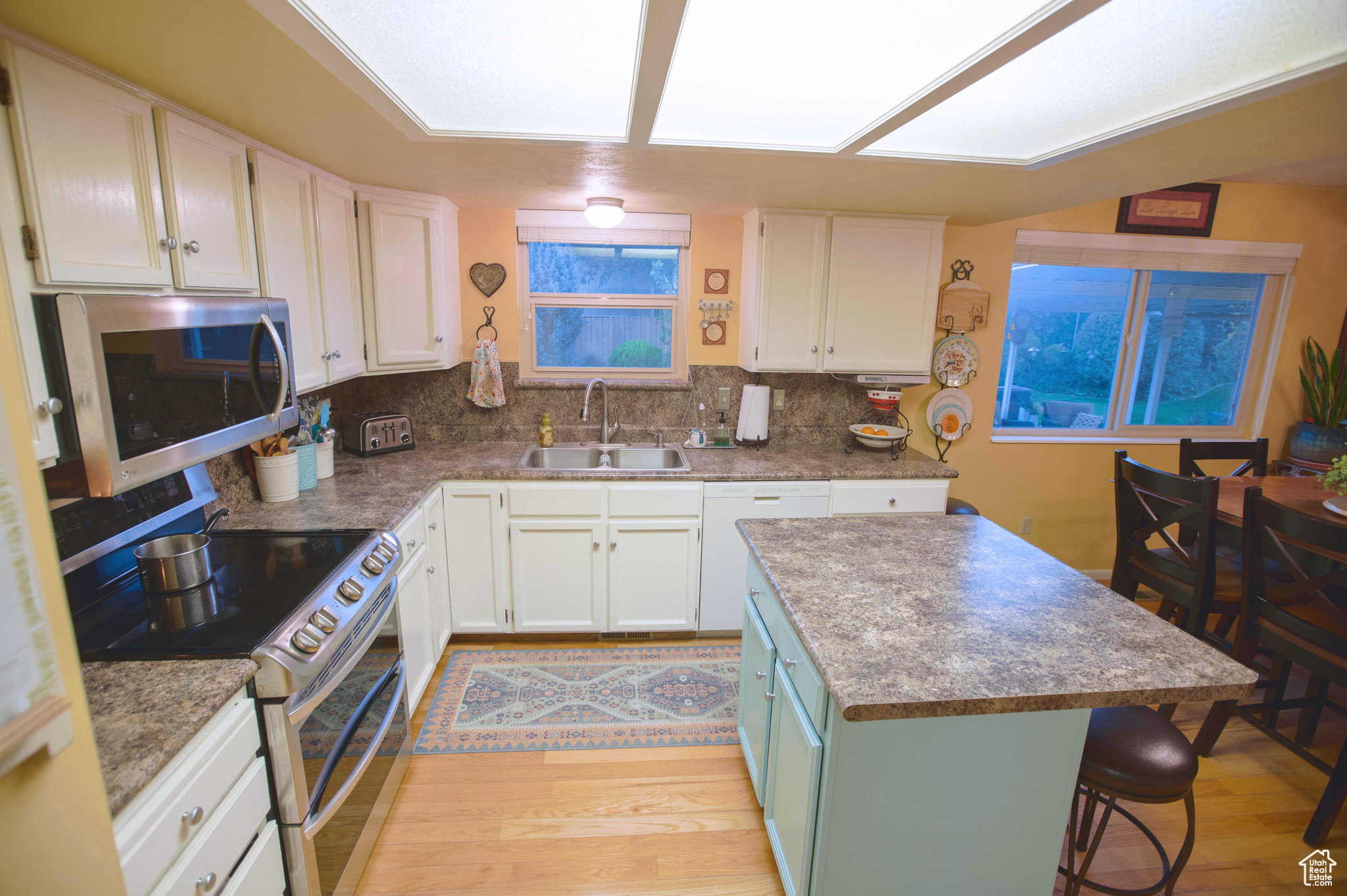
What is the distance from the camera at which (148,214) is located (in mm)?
1445

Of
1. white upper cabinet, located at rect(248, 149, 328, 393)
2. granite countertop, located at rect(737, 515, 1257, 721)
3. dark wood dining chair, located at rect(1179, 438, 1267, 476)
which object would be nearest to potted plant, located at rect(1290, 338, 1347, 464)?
dark wood dining chair, located at rect(1179, 438, 1267, 476)

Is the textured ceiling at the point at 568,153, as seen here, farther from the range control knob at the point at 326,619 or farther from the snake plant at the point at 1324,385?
the snake plant at the point at 1324,385

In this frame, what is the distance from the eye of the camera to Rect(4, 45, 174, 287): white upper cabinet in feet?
3.77

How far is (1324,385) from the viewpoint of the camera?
359 centimetres

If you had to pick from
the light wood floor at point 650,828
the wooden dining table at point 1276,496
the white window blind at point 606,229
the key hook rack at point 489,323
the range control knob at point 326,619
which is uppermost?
the white window blind at point 606,229

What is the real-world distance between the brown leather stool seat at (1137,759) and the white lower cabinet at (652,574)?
5.68 feet

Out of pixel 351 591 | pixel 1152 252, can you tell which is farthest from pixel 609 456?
pixel 1152 252

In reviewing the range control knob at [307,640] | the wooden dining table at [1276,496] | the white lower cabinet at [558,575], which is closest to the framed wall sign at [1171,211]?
the wooden dining table at [1276,496]

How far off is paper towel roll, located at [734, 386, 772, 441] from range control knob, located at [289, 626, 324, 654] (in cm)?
235

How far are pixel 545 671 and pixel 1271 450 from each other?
4582mm

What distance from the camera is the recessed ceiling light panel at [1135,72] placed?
1.19 metres

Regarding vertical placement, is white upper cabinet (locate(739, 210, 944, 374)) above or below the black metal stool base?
above

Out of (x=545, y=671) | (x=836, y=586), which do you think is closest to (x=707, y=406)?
(x=545, y=671)

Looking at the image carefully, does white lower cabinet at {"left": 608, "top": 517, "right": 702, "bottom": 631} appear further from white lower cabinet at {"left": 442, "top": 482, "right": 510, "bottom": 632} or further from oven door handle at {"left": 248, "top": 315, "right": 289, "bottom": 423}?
oven door handle at {"left": 248, "top": 315, "right": 289, "bottom": 423}
